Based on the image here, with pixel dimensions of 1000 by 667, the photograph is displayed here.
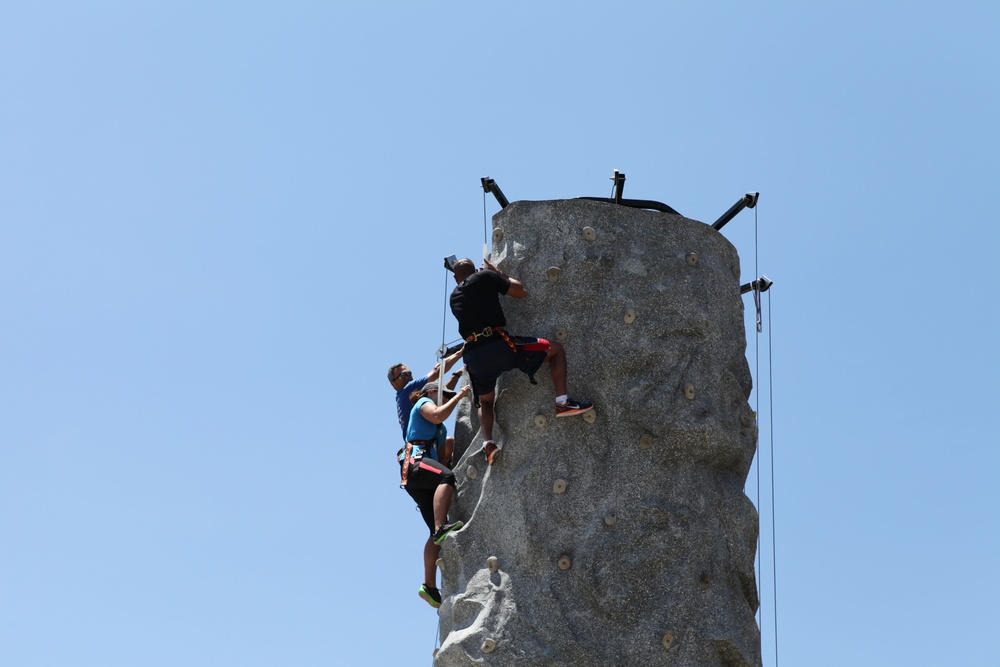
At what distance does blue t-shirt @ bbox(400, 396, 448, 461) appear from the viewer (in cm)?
1777

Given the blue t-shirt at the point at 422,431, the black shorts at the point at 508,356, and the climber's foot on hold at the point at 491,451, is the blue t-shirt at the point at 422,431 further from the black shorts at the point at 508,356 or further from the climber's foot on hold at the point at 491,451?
the black shorts at the point at 508,356

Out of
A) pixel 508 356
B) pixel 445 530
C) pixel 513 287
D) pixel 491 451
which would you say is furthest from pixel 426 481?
pixel 513 287

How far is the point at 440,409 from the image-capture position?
17562mm

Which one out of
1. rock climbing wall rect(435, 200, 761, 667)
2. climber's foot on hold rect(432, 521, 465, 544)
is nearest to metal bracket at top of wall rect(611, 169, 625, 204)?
rock climbing wall rect(435, 200, 761, 667)

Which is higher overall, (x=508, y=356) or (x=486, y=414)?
(x=508, y=356)

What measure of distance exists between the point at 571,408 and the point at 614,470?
689 millimetres

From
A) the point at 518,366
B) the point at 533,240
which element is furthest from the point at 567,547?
the point at 533,240

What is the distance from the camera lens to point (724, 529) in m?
16.8

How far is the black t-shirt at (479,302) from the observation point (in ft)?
55.1

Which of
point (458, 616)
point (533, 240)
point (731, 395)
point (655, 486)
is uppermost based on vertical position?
point (533, 240)

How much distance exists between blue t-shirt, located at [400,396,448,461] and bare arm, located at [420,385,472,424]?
66mm

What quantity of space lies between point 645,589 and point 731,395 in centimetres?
219

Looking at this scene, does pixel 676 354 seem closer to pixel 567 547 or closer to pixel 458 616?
pixel 567 547

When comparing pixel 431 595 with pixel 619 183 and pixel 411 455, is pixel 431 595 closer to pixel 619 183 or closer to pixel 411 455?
pixel 411 455
